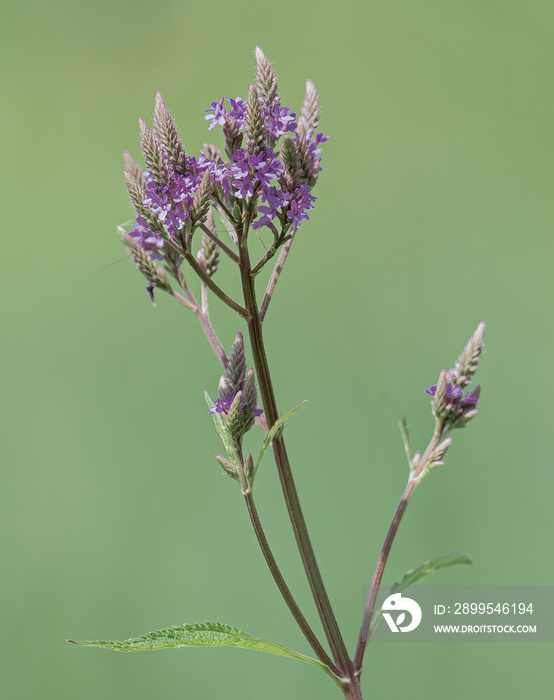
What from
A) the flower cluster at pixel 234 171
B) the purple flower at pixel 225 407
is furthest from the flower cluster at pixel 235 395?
the flower cluster at pixel 234 171

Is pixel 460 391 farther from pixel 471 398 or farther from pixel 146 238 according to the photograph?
pixel 146 238

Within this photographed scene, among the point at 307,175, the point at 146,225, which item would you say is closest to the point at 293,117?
the point at 307,175

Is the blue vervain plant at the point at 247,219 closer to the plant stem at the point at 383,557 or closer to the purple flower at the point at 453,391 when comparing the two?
the plant stem at the point at 383,557

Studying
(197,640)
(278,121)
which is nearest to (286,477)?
(197,640)

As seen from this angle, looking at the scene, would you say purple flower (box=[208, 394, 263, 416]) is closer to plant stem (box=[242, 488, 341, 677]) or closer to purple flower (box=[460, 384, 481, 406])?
plant stem (box=[242, 488, 341, 677])

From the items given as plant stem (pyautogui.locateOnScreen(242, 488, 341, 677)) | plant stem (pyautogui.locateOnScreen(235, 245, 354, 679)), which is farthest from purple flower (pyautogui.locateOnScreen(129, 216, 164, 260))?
plant stem (pyautogui.locateOnScreen(242, 488, 341, 677))

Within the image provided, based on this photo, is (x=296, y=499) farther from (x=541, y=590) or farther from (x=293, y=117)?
(x=541, y=590)
